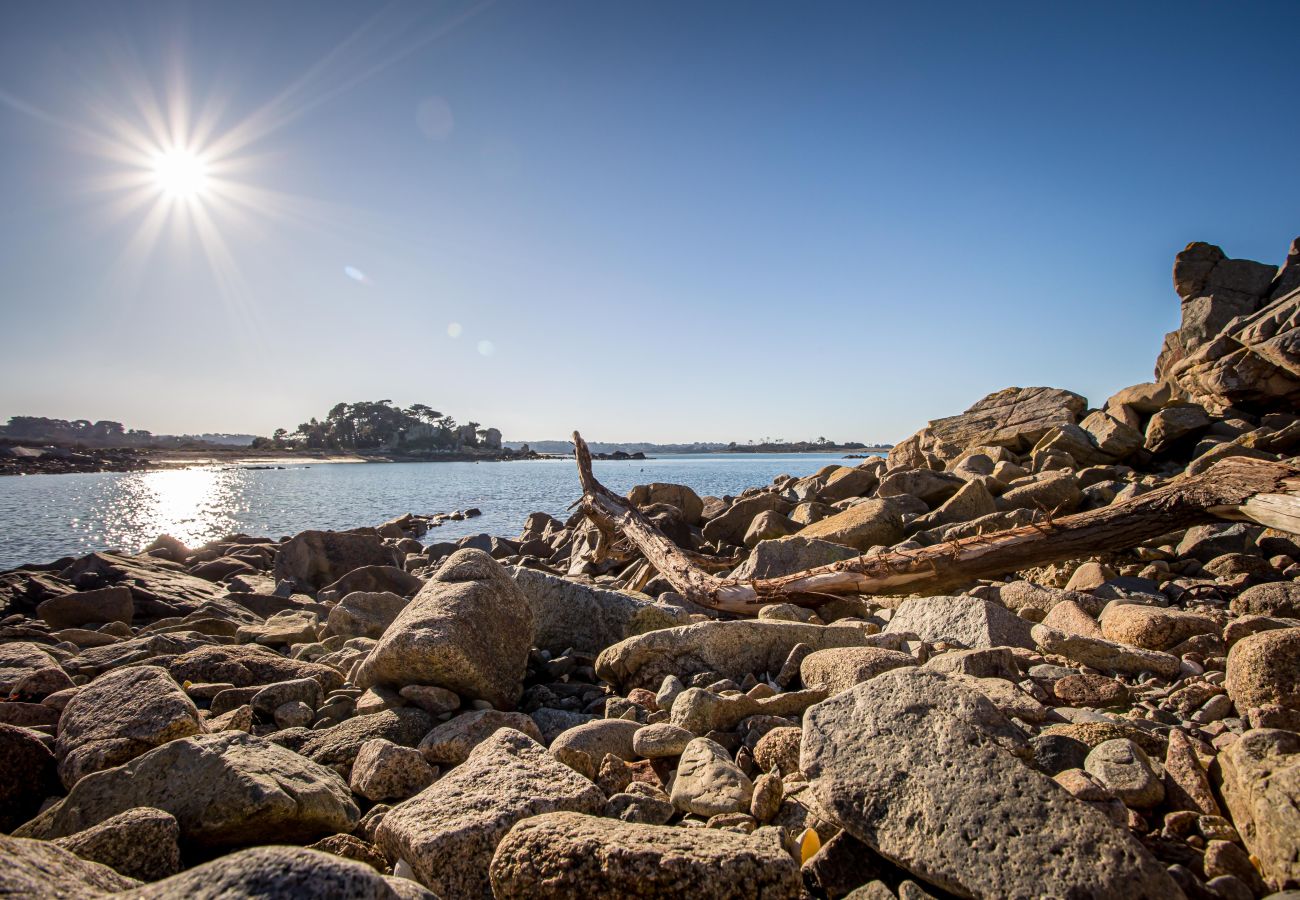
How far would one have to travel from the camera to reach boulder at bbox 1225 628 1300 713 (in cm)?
315

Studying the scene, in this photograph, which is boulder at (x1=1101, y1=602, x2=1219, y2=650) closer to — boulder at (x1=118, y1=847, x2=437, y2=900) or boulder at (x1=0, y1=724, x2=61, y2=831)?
boulder at (x1=118, y1=847, x2=437, y2=900)

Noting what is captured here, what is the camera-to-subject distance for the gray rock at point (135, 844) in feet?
7.82

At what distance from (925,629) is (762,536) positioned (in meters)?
7.50

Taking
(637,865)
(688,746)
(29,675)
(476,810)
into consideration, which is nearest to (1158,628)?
(688,746)

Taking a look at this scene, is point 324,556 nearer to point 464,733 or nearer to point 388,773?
point 464,733

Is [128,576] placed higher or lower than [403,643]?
lower

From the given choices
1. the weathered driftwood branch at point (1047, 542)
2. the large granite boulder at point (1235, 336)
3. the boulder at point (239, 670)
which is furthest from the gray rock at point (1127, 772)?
the large granite boulder at point (1235, 336)

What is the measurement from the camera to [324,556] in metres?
14.8

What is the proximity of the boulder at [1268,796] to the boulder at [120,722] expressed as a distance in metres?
4.71

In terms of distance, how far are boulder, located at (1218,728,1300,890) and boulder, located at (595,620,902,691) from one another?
248 centimetres

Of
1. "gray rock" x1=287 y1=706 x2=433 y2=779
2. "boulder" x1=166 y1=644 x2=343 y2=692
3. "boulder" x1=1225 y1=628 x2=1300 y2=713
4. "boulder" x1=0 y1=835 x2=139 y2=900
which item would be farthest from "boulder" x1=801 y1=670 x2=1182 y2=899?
"boulder" x1=166 y1=644 x2=343 y2=692

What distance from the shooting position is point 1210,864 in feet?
Result: 7.11

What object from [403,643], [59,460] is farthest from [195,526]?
[59,460]

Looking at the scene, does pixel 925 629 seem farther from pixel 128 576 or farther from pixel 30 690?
pixel 128 576
